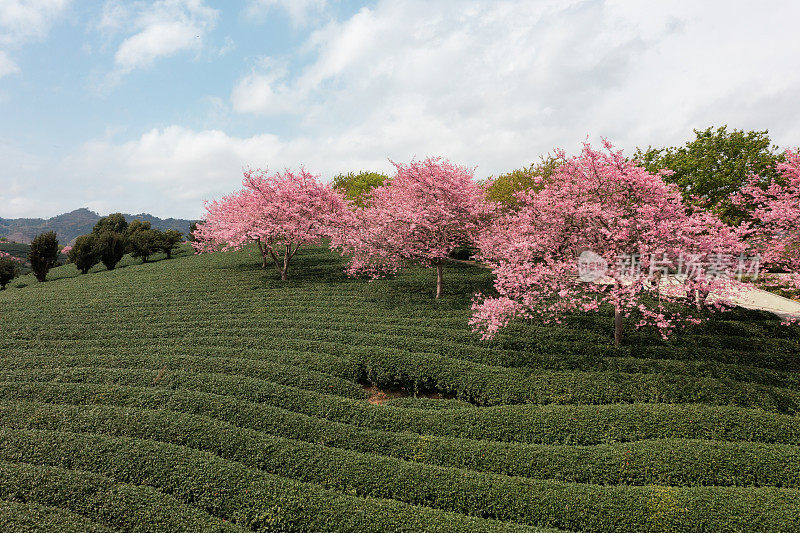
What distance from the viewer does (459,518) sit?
21.4 ft

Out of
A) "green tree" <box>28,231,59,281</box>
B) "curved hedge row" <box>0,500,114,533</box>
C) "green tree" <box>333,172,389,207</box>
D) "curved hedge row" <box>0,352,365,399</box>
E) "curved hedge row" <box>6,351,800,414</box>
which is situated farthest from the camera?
Result: "green tree" <box>333,172,389,207</box>

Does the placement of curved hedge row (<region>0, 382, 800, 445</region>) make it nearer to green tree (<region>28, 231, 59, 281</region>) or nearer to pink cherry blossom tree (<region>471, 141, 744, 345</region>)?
pink cherry blossom tree (<region>471, 141, 744, 345</region>)

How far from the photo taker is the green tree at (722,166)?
2114 centimetres

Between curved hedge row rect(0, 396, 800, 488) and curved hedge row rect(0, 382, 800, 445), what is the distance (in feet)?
1.14

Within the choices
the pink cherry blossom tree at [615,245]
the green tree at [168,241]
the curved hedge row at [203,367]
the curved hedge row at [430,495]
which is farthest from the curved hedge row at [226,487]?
the green tree at [168,241]

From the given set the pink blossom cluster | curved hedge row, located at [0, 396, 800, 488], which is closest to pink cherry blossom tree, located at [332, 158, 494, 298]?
the pink blossom cluster

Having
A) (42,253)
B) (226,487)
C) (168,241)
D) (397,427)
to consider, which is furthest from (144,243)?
(397,427)

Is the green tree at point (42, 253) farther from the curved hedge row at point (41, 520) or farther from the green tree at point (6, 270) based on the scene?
the curved hedge row at point (41, 520)

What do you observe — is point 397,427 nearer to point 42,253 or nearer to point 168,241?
point 42,253

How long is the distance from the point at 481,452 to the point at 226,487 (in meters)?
5.43

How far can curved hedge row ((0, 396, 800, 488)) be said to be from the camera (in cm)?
745

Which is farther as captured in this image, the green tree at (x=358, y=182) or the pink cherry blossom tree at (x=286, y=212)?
the green tree at (x=358, y=182)

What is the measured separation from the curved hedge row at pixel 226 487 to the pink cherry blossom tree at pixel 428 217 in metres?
11.1

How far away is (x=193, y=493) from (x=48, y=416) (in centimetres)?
555
